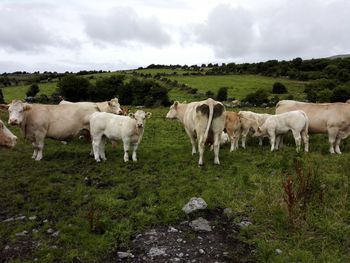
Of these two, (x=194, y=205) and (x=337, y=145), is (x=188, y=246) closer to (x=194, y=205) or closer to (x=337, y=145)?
(x=194, y=205)

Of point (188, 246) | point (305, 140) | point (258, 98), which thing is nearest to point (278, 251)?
point (188, 246)

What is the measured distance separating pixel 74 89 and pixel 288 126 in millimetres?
40024

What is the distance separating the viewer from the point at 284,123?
582 inches

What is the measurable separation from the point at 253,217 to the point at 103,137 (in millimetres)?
7344

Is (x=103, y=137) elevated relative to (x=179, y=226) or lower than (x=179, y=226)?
elevated

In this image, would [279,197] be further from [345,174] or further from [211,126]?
[211,126]

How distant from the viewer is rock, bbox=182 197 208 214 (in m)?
8.79

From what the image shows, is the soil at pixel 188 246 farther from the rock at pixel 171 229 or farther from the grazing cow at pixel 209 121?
the grazing cow at pixel 209 121

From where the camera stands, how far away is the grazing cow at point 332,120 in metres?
14.6

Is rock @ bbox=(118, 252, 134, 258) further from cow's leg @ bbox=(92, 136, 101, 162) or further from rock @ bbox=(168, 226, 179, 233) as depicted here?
cow's leg @ bbox=(92, 136, 101, 162)

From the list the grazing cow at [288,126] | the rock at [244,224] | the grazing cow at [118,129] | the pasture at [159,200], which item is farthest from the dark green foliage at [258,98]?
the rock at [244,224]

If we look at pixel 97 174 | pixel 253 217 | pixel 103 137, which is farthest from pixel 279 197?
pixel 103 137

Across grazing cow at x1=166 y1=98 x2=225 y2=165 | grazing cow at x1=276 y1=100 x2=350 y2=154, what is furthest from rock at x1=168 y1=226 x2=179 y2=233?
grazing cow at x1=276 y1=100 x2=350 y2=154

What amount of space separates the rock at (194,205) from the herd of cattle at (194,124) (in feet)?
12.3
